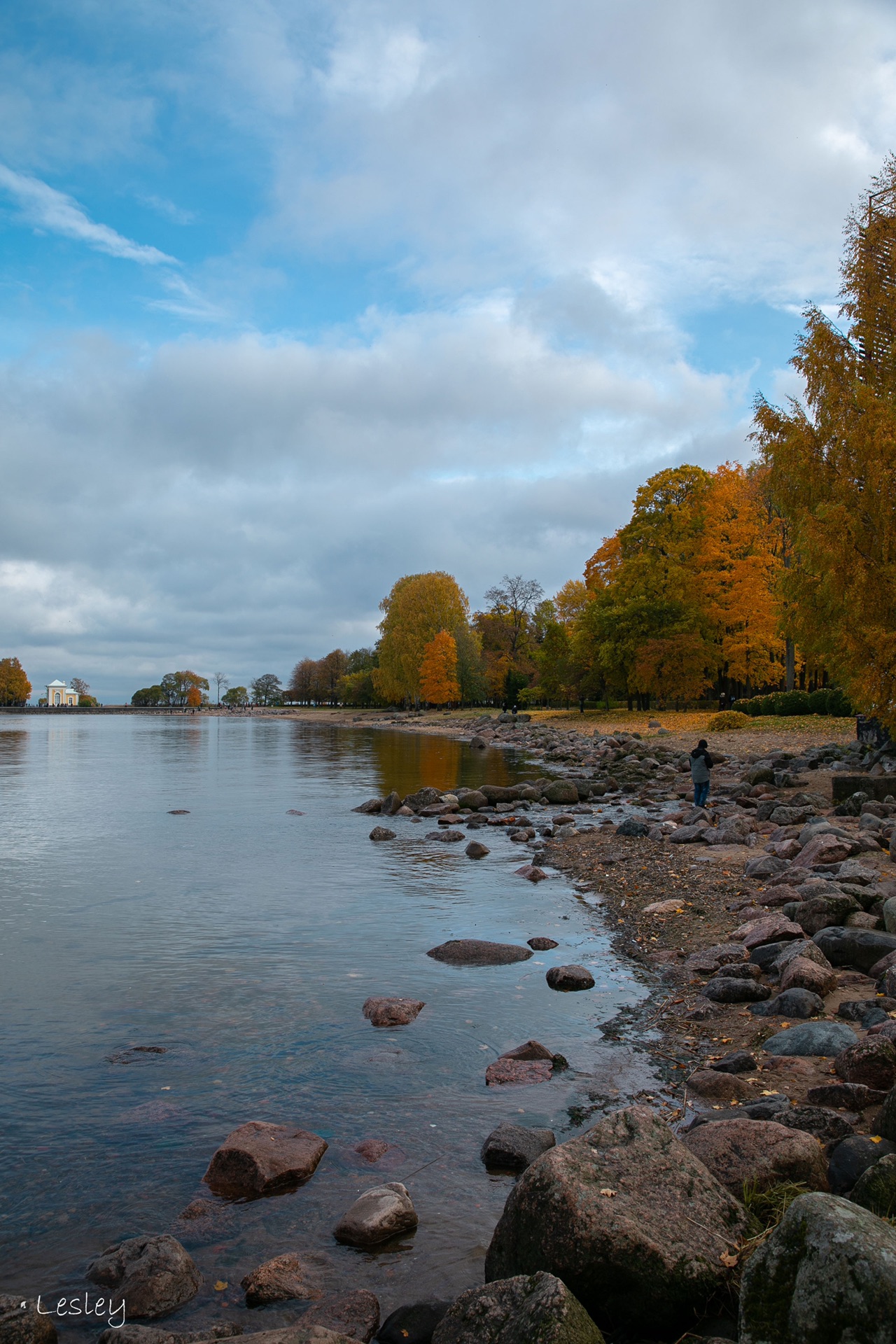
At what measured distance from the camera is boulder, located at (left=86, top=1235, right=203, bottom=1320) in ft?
13.9

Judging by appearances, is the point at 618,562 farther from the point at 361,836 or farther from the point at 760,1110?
the point at 760,1110

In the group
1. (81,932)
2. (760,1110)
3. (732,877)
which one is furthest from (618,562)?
(760,1110)

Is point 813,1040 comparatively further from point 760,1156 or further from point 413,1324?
point 413,1324

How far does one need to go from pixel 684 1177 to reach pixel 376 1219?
176 centimetres

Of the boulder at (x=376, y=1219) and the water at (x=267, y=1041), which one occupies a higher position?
the boulder at (x=376, y=1219)

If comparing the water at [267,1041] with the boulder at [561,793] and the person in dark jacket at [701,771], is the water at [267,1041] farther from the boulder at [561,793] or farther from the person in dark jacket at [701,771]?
the boulder at [561,793]

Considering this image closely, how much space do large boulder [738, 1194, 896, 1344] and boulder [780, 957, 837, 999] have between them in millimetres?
4727

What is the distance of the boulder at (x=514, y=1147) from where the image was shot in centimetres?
547

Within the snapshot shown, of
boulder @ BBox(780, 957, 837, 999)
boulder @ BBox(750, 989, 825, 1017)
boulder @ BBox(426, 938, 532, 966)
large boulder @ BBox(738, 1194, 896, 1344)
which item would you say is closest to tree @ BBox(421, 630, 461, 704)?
boulder @ BBox(426, 938, 532, 966)

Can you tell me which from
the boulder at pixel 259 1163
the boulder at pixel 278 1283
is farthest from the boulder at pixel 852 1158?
the boulder at pixel 259 1163

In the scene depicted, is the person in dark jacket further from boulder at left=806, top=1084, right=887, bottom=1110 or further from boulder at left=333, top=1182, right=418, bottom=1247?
boulder at left=333, top=1182, right=418, bottom=1247

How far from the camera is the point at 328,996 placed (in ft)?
28.8

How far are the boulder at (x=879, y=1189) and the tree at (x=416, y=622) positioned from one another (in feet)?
280
